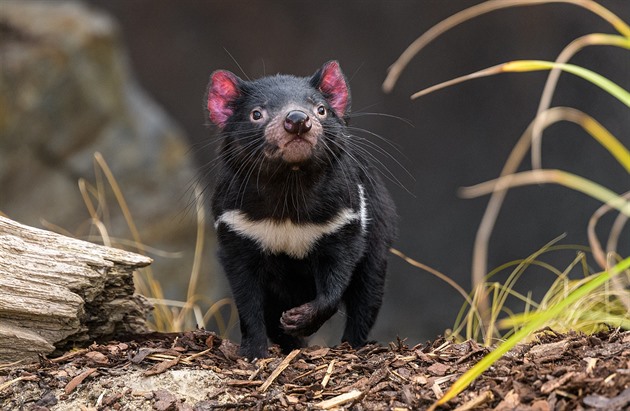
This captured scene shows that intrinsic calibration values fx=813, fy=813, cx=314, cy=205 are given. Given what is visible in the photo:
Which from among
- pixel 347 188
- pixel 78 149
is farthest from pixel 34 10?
pixel 347 188

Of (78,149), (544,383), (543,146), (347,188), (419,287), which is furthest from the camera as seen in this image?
(419,287)

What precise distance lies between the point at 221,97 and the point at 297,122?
0.64 metres

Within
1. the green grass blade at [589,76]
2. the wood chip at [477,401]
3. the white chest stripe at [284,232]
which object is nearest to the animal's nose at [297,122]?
the white chest stripe at [284,232]

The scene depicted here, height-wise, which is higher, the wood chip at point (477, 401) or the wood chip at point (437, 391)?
the wood chip at point (477, 401)

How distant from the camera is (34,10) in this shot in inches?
327

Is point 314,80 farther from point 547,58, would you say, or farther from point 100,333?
point 547,58

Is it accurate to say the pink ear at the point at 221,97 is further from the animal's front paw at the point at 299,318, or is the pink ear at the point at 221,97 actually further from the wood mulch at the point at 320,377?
the wood mulch at the point at 320,377

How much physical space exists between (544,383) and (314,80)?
1769 mm

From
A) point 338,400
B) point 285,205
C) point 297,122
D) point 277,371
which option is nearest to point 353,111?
point 285,205

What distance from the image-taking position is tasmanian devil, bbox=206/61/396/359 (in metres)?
3.54

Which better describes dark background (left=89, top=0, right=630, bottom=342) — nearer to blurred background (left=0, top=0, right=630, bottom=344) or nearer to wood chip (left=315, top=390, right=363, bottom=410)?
blurred background (left=0, top=0, right=630, bottom=344)

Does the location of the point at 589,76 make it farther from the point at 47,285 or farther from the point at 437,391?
the point at 47,285

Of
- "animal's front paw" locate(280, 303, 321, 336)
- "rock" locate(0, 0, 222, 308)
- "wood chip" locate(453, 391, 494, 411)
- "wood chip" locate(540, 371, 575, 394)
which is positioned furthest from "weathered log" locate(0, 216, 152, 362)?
"rock" locate(0, 0, 222, 308)

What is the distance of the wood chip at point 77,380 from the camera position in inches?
126
